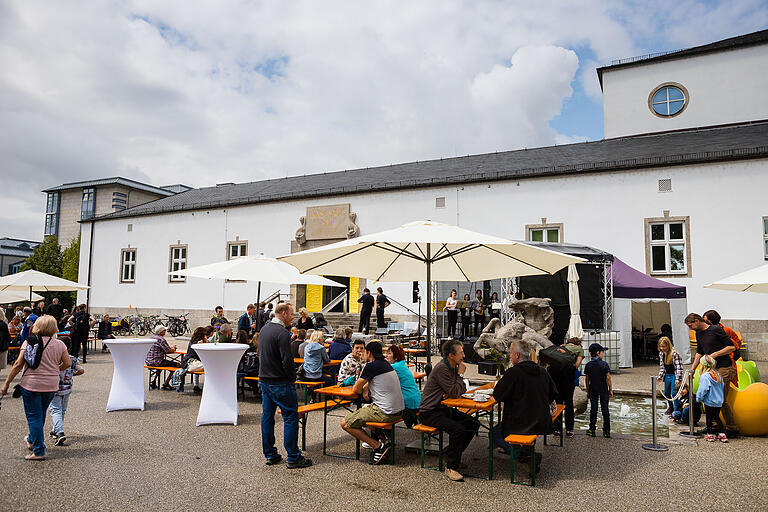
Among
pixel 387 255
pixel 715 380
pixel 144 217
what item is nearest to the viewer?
pixel 715 380

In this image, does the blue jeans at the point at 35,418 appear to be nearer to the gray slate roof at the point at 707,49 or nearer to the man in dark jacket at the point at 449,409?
the man in dark jacket at the point at 449,409

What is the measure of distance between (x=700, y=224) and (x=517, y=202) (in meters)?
5.63

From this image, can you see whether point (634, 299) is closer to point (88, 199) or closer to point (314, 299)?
point (314, 299)

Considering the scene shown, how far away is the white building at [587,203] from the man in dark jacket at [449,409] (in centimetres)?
1383

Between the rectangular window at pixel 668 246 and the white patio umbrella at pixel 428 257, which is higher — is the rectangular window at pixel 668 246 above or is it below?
above

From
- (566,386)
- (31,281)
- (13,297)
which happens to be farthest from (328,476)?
(13,297)

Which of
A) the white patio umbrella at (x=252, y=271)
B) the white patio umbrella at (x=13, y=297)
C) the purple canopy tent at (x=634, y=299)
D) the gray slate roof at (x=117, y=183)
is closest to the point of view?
the white patio umbrella at (x=252, y=271)

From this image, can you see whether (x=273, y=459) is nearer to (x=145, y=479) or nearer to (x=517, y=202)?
(x=145, y=479)

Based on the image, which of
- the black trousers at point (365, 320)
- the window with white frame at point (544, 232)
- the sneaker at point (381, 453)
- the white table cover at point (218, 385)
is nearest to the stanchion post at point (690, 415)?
the sneaker at point (381, 453)

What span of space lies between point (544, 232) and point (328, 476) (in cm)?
1518

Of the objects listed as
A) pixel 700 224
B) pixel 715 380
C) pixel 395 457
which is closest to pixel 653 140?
pixel 700 224

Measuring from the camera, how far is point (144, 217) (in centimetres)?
2794

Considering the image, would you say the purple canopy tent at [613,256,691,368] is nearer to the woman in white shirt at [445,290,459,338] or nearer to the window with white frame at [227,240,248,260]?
the woman in white shirt at [445,290,459,338]

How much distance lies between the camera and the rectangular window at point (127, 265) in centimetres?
2804
